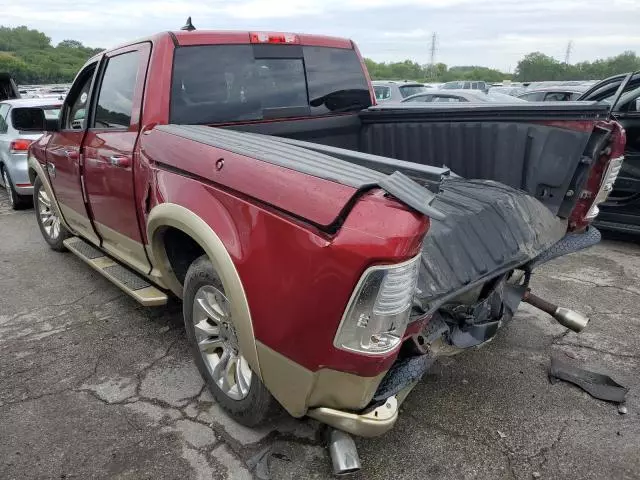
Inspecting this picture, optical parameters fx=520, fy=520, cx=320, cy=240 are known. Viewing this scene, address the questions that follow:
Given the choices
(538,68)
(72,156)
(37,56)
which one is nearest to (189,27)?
(72,156)

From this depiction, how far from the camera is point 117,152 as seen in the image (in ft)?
10.8

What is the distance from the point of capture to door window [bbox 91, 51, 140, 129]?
3318 mm

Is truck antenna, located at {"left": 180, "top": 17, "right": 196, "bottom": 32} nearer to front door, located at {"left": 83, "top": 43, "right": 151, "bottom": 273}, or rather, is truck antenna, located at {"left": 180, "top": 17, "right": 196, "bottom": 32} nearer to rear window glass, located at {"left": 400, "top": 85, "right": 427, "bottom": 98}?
front door, located at {"left": 83, "top": 43, "right": 151, "bottom": 273}

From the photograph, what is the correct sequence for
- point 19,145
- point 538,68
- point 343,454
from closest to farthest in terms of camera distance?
point 343,454
point 19,145
point 538,68

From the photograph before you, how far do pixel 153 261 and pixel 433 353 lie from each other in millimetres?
1796

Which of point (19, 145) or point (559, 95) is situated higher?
point (559, 95)

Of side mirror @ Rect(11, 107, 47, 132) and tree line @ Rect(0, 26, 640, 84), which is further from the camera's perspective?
tree line @ Rect(0, 26, 640, 84)

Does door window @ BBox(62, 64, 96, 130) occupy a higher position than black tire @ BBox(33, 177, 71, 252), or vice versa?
door window @ BBox(62, 64, 96, 130)

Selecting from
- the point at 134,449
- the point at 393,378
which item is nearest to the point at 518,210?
the point at 393,378

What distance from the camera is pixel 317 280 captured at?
1.89 meters

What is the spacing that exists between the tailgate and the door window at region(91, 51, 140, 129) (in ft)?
6.72

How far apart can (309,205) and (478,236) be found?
117 cm

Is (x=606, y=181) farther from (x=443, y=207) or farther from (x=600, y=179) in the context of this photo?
(x=443, y=207)

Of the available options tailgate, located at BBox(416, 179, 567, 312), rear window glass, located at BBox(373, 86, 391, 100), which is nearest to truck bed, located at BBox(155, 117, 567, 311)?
tailgate, located at BBox(416, 179, 567, 312)
